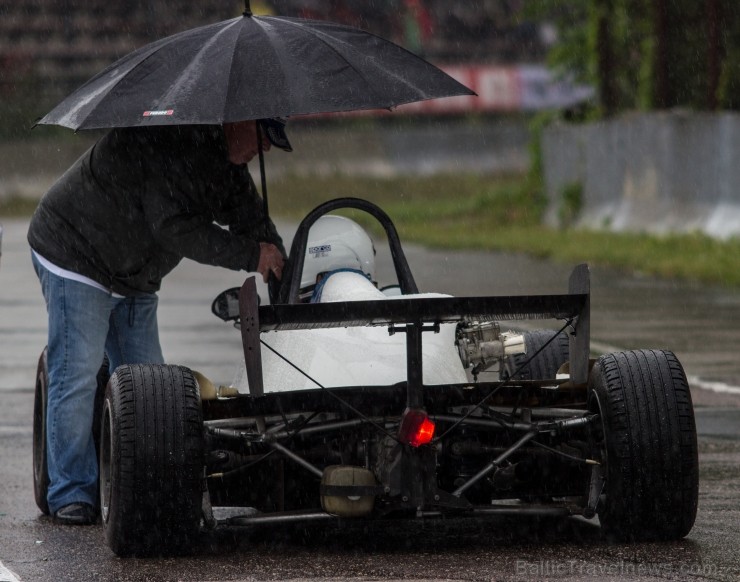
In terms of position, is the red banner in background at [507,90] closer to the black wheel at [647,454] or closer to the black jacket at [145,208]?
the black jacket at [145,208]

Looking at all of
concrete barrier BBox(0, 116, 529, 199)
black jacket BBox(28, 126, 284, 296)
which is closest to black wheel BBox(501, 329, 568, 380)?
black jacket BBox(28, 126, 284, 296)

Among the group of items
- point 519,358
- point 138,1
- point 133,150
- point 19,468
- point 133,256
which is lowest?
point 19,468

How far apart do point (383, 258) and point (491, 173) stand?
21.2 meters

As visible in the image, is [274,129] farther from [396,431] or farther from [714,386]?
[714,386]

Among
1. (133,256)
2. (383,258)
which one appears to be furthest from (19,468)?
(383,258)

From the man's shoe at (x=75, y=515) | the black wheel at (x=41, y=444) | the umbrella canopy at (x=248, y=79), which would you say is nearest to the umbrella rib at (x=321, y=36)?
the umbrella canopy at (x=248, y=79)

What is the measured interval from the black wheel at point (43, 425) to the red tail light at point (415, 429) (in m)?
1.79

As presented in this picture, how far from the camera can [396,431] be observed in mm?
5551

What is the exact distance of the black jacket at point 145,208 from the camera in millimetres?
6246

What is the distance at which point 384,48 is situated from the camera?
6824mm

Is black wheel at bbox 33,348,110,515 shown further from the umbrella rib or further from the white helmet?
the umbrella rib

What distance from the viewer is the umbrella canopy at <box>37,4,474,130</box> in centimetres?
615

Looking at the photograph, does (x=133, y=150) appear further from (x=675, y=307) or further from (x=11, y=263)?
(x=11, y=263)

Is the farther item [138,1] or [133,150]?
[138,1]
